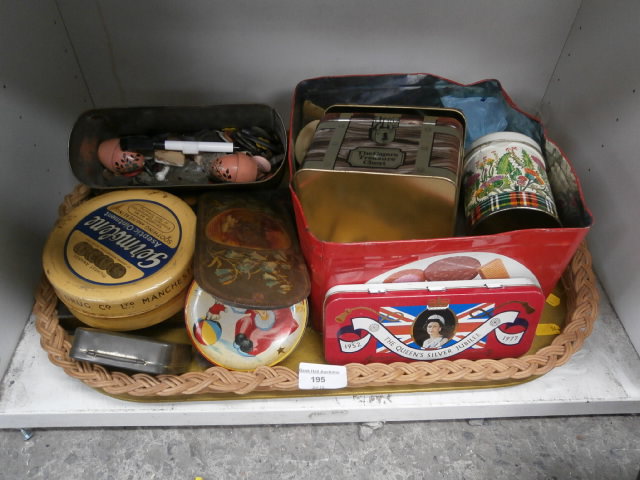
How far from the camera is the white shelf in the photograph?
65cm

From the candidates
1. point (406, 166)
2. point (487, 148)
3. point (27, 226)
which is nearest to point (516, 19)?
point (487, 148)

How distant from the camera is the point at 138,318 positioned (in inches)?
25.5

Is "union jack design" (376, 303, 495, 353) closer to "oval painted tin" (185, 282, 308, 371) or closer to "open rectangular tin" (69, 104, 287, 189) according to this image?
"oval painted tin" (185, 282, 308, 371)

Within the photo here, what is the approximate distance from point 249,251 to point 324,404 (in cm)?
22

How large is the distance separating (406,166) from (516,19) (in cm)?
43

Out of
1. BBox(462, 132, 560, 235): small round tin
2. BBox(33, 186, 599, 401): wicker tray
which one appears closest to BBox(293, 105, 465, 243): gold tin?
BBox(462, 132, 560, 235): small round tin

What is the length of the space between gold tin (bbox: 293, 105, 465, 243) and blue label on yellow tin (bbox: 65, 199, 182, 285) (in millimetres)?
217

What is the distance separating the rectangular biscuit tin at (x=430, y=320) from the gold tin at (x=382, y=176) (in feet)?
0.26

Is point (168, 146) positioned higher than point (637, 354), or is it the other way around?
point (168, 146)

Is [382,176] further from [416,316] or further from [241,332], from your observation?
[241,332]

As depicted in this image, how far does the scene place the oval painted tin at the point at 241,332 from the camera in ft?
2.14

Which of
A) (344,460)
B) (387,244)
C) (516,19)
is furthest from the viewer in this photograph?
(516,19)

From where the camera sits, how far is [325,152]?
60 centimetres

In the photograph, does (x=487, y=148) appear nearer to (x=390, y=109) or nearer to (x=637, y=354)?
(x=390, y=109)
